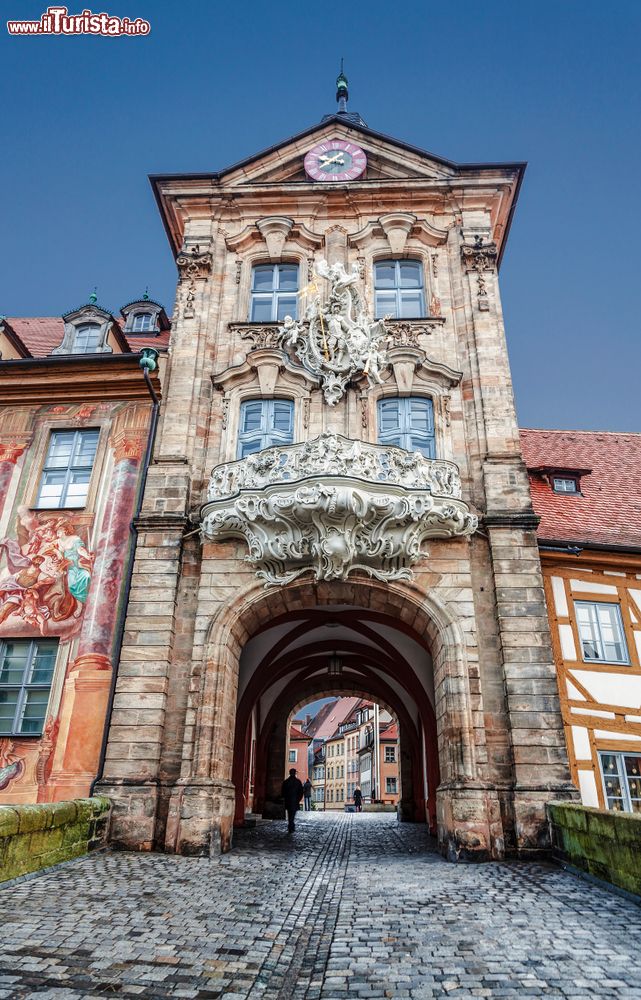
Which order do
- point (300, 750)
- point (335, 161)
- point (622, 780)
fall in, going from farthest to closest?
point (300, 750), point (335, 161), point (622, 780)

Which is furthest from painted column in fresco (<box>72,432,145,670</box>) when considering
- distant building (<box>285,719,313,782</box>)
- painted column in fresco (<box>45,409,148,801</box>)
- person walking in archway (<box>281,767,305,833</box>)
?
distant building (<box>285,719,313,782</box>)

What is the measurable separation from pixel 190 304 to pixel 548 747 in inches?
462

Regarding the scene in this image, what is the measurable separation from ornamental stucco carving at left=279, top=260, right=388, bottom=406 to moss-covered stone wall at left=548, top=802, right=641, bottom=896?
27.9 ft

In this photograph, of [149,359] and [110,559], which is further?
[149,359]

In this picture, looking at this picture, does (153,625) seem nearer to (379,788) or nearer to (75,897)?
(75,897)

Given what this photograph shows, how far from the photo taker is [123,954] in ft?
17.1

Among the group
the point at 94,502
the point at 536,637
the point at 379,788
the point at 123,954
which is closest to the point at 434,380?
the point at 536,637

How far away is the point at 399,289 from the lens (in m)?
16.1

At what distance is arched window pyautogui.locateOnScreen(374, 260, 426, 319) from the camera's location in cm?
1577

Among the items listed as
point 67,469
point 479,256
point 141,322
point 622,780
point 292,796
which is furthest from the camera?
point 141,322

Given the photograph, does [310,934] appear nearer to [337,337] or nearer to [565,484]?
[337,337]

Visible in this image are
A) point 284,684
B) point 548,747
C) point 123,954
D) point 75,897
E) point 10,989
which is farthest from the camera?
point 284,684

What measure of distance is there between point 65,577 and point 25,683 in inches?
77.5

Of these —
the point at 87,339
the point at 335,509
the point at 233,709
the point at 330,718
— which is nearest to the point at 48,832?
the point at 233,709
